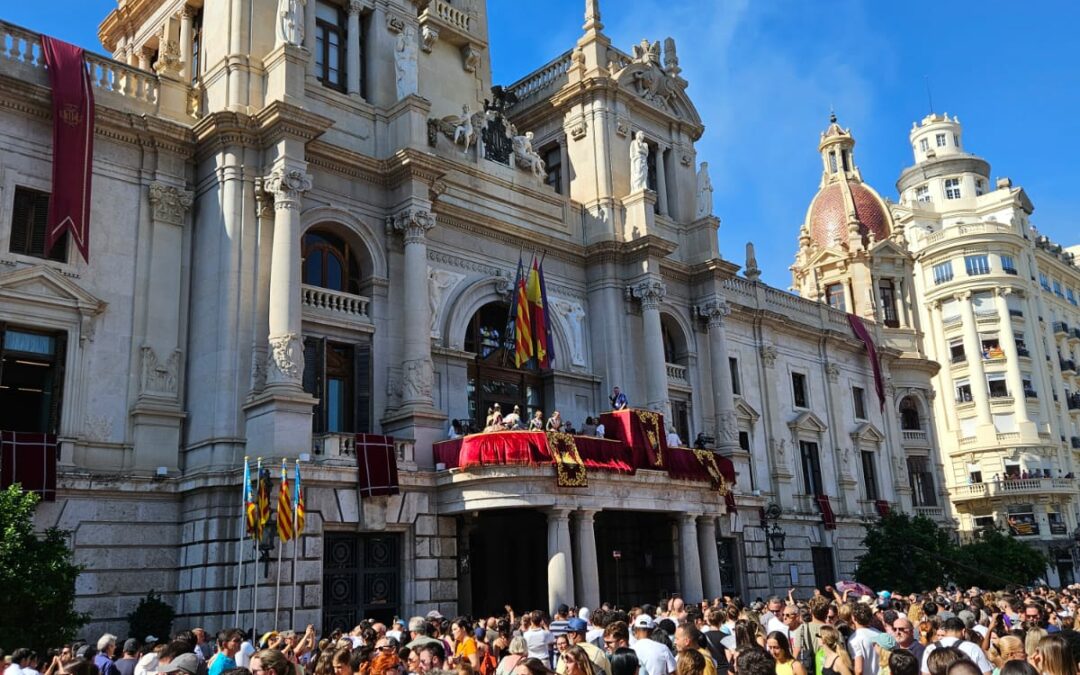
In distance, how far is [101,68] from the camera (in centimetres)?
2533

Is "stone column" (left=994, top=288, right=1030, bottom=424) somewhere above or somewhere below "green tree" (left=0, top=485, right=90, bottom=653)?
above

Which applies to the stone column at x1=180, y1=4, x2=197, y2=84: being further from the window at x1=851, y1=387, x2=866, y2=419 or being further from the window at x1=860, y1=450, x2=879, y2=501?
the window at x1=860, y1=450, x2=879, y2=501

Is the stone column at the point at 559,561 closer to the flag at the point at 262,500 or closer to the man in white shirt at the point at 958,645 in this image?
the flag at the point at 262,500

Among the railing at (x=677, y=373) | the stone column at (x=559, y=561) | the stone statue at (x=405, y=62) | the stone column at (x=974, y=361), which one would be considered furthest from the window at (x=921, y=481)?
the stone statue at (x=405, y=62)

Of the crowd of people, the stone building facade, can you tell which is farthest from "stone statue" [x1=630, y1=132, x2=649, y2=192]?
the crowd of people

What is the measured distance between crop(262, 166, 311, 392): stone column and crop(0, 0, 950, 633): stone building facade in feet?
0.24

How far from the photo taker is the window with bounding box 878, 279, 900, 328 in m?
52.6

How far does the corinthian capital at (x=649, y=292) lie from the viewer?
33.6 m

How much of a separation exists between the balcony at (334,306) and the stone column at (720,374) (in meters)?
14.6

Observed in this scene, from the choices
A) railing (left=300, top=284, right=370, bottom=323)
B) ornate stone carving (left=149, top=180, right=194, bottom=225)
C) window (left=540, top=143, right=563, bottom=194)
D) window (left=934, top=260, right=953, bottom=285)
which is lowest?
railing (left=300, top=284, right=370, bottom=323)

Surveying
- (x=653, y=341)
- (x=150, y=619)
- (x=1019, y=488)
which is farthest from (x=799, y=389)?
(x=150, y=619)

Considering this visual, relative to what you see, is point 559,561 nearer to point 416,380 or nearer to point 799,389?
point 416,380

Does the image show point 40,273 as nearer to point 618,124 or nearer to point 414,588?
point 414,588

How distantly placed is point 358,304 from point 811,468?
79.8 ft
